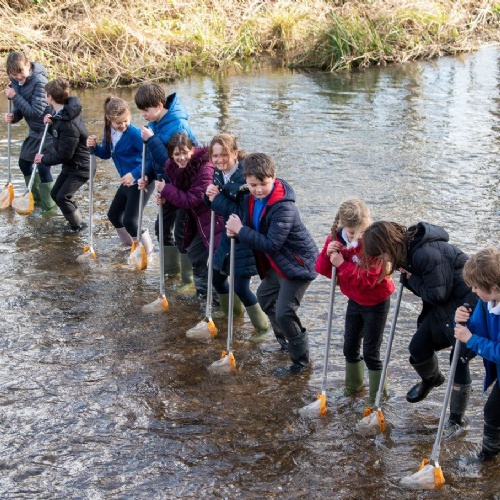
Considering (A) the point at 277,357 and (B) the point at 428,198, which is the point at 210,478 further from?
(B) the point at 428,198

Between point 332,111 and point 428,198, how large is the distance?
18.8 ft

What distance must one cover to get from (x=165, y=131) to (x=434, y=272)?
12.4 ft

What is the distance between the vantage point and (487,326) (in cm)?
518

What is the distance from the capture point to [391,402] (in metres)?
6.39

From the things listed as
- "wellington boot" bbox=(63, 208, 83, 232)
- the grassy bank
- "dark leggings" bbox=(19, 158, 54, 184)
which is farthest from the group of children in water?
the grassy bank

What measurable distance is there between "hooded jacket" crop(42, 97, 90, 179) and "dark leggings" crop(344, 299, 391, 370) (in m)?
4.92

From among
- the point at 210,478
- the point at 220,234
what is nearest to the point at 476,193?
the point at 220,234

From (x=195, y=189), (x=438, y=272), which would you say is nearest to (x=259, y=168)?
(x=195, y=189)

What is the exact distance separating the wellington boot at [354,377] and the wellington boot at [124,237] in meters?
4.00

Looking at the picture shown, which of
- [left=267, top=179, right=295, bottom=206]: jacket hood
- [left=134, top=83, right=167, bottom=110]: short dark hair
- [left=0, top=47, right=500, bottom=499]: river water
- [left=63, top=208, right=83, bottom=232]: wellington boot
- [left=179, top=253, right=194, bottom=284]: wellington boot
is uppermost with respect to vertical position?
[left=134, top=83, right=167, bottom=110]: short dark hair

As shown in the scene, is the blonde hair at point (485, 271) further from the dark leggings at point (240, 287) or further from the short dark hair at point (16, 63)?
the short dark hair at point (16, 63)

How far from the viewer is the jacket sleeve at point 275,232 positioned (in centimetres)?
639

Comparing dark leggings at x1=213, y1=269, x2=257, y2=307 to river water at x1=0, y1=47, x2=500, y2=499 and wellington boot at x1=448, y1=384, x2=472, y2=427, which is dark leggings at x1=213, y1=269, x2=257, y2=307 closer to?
river water at x1=0, y1=47, x2=500, y2=499

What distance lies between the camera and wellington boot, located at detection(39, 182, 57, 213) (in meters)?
11.2
